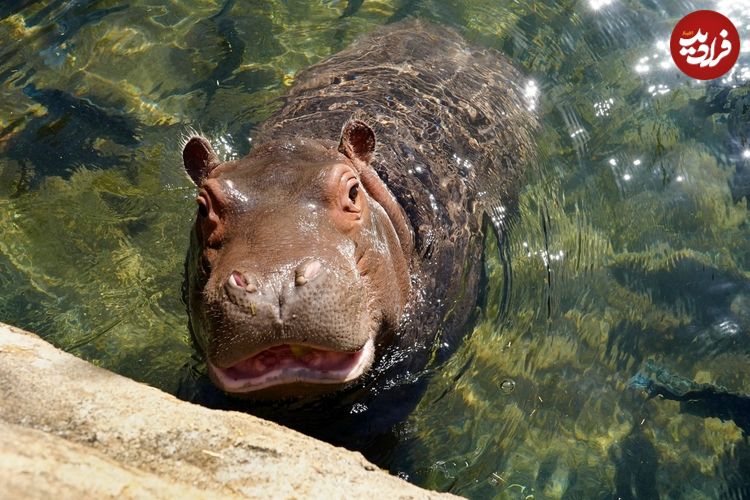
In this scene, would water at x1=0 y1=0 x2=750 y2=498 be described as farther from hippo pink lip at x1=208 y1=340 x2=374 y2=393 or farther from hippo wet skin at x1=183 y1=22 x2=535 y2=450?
hippo pink lip at x1=208 y1=340 x2=374 y2=393

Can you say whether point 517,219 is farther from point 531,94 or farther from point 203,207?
point 203,207

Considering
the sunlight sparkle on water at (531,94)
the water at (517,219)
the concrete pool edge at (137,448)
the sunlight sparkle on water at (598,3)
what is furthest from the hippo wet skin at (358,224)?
the sunlight sparkle on water at (598,3)

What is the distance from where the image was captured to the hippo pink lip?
441 centimetres

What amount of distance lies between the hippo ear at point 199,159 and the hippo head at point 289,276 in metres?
0.31

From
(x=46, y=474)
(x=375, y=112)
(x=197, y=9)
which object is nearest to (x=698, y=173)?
(x=375, y=112)

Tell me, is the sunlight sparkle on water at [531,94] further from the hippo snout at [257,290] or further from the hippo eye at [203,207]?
the hippo snout at [257,290]

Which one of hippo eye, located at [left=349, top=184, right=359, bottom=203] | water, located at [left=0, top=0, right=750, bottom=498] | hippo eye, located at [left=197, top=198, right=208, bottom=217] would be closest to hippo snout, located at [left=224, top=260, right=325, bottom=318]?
hippo eye, located at [left=197, top=198, right=208, bottom=217]

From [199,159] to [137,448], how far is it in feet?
8.95

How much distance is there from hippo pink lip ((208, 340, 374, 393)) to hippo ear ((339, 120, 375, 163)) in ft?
6.11

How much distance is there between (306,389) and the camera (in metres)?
4.58

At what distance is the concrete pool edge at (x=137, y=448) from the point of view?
3.04 meters

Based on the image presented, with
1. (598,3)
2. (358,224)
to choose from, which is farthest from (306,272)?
(598,3)

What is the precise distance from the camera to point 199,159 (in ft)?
18.9

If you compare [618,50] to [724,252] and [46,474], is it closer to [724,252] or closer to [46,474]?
[724,252]
